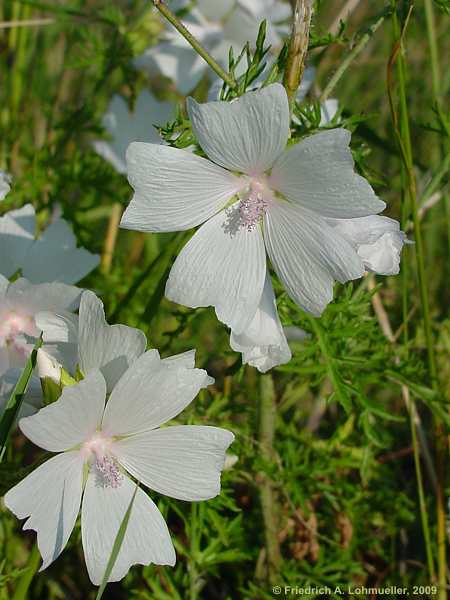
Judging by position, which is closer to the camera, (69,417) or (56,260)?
(69,417)

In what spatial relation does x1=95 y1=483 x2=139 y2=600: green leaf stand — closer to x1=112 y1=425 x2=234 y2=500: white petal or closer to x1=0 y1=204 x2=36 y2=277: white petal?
x1=112 y1=425 x2=234 y2=500: white petal

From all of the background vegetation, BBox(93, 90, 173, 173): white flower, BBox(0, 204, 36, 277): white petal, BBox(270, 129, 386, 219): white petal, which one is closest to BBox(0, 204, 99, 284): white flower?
BBox(0, 204, 36, 277): white petal

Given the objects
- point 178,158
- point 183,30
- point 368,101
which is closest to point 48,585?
point 178,158

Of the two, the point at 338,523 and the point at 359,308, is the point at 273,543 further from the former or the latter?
the point at 359,308

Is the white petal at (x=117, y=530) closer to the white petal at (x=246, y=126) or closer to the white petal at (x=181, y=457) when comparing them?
the white petal at (x=181, y=457)

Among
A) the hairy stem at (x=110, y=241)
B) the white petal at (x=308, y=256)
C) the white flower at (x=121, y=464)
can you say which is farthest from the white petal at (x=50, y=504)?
the hairy stem at (x=110, y=241)

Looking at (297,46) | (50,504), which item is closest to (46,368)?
(50,504)

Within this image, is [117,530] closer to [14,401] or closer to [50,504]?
[50,504]
